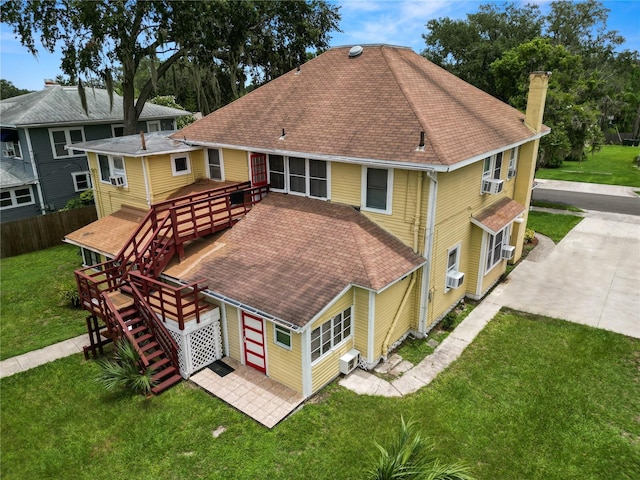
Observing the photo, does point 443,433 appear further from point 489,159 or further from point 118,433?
point 489,159

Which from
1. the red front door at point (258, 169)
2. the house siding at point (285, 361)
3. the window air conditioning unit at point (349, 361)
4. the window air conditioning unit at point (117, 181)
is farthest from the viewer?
the window air conditioning unit at point (117, 181)

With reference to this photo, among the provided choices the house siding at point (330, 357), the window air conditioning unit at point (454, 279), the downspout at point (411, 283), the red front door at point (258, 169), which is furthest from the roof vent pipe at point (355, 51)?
the house siding at point (330, 357)

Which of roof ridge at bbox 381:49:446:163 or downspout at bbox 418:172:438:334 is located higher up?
roof ridge at bbox 381:49:446:163

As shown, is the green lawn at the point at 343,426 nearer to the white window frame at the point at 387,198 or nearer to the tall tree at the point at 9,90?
the white window frame at the point at 387,198

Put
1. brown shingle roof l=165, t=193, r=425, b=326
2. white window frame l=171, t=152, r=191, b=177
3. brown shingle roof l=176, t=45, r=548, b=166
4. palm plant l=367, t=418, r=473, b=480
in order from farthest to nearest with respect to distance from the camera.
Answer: white window frame l=171, t=152, r=191, b=177 → brown shingle roof l=176, t=45, r=548, b=166 → brown shingle roof l=165, t=193, r=425, b=326 → palm plant l=367, t=418, r=473, b=480

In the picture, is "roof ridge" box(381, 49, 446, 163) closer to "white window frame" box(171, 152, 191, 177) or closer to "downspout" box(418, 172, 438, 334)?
"downspout" box(418, 172, 438, 334)

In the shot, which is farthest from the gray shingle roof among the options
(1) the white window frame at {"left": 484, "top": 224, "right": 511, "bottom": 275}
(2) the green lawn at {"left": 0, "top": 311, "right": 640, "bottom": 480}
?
(1) the white window frame at {"left": 484, "top": 224, "right": 511, "bottom": 275}

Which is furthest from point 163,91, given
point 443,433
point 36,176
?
point 443,433
